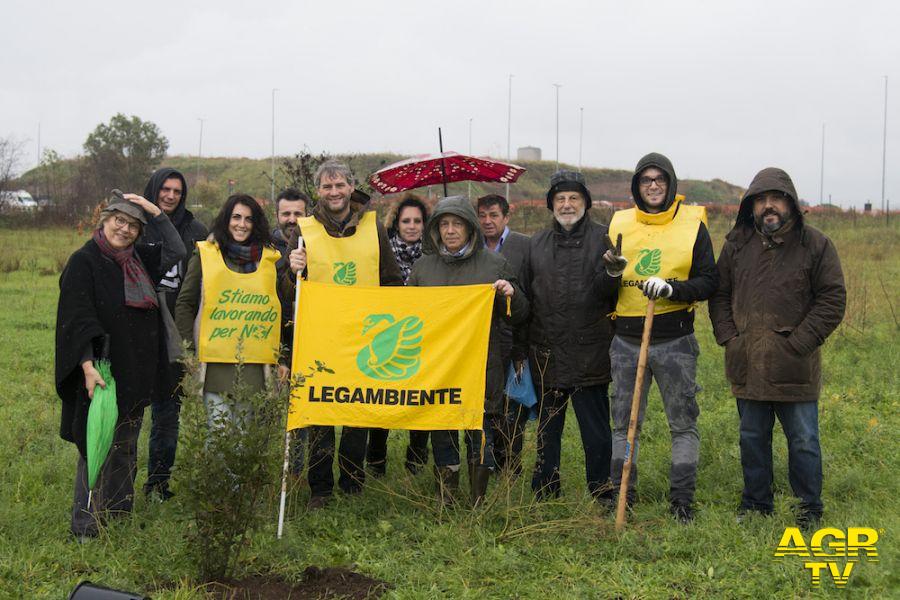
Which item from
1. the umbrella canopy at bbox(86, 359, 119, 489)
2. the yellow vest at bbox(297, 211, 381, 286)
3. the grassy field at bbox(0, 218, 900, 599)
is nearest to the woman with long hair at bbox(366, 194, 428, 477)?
the grassy field at bbox(0, 218, 900, 599)

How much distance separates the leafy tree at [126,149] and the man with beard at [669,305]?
3631 centimetres

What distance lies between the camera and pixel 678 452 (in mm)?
5770

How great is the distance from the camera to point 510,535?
537 centimetres

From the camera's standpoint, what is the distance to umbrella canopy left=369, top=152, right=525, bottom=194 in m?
6.94

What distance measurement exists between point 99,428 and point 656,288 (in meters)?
3.51

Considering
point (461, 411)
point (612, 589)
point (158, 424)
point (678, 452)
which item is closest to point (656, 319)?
point (678, 452)

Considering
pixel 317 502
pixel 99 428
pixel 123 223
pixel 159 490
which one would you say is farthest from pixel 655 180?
pixel 159 490

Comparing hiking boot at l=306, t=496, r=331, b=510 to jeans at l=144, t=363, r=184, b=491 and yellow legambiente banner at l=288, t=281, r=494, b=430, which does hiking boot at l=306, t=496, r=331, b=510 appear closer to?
yellow legambiente banner at l=288, t=281, r=494, b=430

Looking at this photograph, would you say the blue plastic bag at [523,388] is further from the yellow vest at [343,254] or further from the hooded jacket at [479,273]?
the yellow vest at [343,254]

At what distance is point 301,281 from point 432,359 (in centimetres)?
103

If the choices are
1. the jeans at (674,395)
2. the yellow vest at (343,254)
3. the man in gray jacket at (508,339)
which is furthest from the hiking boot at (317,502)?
the jeans at (674,395)

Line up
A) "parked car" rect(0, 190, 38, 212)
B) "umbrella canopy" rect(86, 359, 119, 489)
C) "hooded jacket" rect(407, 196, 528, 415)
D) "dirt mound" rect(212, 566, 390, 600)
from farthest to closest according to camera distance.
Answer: "parked car" rect(0, 190, 38, 212), "hooded jacket" rect(407, 196, 528, 415), "umbrella canopy" rect(86, 359, 119, 489), "dirt mound" rect(212, 566, 390, 600)

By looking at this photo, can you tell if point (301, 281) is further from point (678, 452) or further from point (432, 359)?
point (678, 452)

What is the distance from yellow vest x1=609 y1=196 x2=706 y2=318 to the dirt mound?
246 cm
